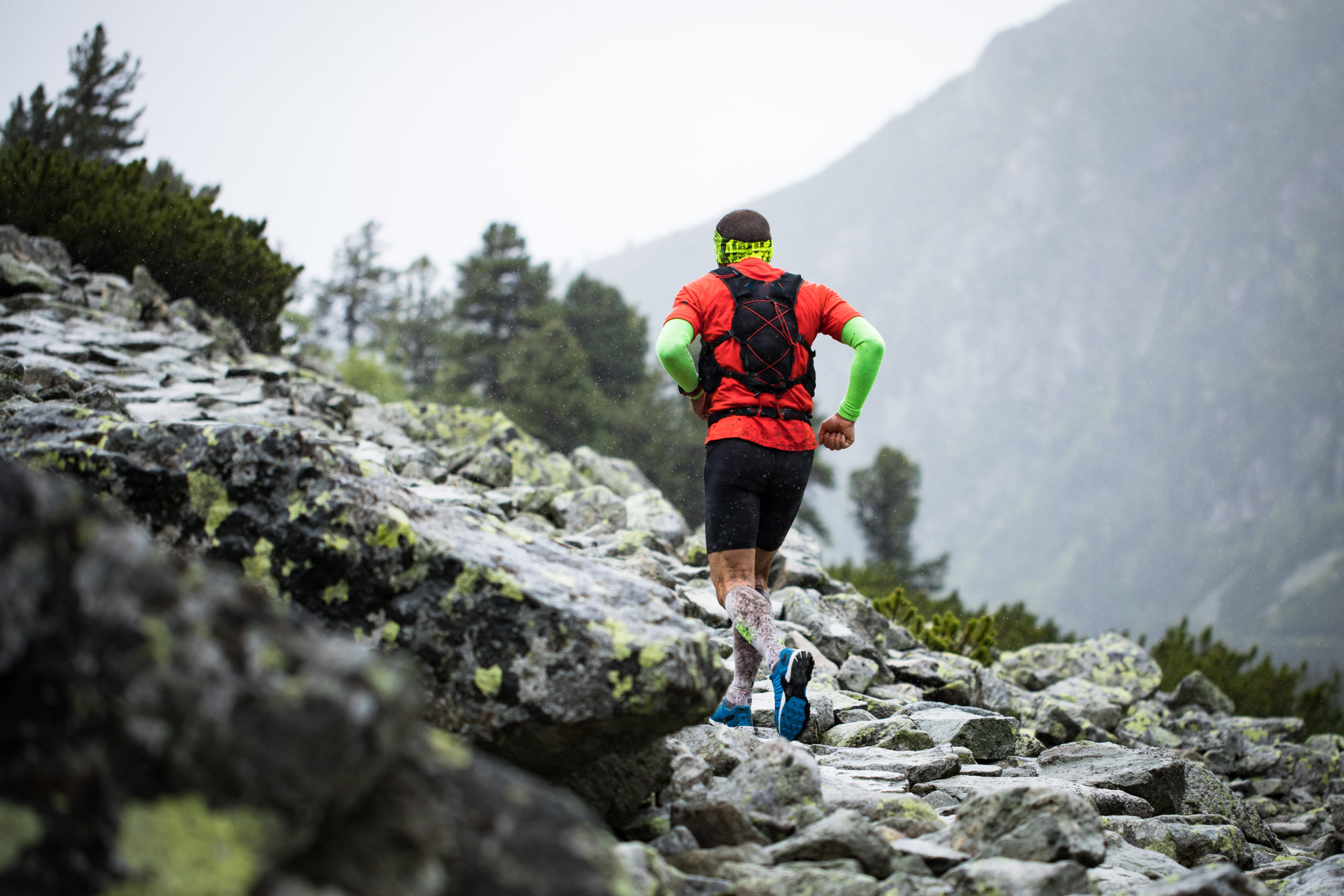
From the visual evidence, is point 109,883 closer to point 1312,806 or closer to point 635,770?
point 635,770

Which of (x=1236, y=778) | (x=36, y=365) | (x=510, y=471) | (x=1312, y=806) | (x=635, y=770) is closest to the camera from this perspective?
(x=635, y=770)

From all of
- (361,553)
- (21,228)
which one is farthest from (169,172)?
(361,553)

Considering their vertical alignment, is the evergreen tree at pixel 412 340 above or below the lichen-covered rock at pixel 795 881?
above

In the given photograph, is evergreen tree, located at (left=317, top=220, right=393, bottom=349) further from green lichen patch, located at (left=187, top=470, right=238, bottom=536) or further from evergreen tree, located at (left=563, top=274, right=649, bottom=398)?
green lichen patch, located at (left=187, top=470, right=238, bottom=536)

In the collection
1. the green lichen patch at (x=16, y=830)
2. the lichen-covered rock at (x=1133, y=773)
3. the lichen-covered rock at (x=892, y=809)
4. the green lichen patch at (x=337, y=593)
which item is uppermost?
the green lichen patch at (x=337, y=593)

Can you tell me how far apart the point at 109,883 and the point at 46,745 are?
0.72 ft

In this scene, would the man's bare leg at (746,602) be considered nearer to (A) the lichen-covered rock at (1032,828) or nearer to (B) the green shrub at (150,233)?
(A) the lichen-covered rock at (1032,828)

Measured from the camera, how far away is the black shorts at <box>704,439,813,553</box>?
4.63m

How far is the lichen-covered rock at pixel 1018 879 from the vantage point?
2475mm

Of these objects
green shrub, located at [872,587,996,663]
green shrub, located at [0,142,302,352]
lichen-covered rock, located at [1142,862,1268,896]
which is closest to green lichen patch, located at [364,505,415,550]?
lichen-covered rock, located at [1142,862,1268,896]

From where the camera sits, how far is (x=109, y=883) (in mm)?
1211

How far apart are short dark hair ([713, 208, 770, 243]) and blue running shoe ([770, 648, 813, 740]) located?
2.42 meters

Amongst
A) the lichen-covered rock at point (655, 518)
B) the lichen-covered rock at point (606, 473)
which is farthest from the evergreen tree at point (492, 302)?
the lichen-covered rock at point (655, 518)

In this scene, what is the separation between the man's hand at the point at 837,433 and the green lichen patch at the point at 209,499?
3.17m
